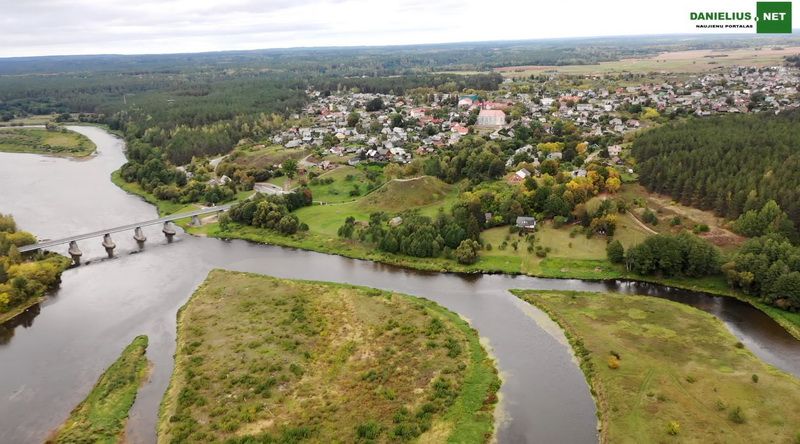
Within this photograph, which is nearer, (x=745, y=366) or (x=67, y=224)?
(x=745, y=366)

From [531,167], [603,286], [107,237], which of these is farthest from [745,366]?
[107,237]

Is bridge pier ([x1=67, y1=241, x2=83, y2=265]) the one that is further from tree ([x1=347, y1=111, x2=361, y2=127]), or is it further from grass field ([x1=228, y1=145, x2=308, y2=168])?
tree ([x1=347, y1=111, x2=361, y2=127])

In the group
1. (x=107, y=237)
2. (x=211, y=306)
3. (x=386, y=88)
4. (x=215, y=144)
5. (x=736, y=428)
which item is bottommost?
(x=736, y=428)

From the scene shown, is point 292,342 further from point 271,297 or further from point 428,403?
point 428,403

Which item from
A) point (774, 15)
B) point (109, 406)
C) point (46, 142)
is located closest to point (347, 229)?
point (109, 406)

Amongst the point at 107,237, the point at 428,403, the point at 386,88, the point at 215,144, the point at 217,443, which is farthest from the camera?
the point at 386,88

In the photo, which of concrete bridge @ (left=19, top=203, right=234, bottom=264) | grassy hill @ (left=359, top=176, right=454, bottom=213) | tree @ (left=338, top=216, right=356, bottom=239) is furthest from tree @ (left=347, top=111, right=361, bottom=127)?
tree @ (left=338, top=216, right=356, bottom=239)

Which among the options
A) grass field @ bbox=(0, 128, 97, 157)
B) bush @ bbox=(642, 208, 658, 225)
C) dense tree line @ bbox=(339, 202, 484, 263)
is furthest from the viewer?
grass field @ bbox=(0, 128, 97, 157)
